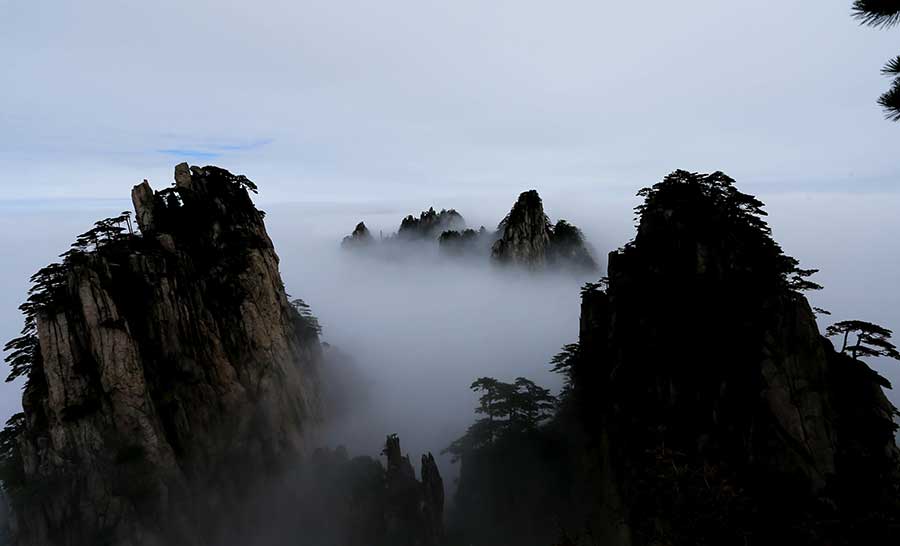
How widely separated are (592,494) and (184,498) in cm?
3819

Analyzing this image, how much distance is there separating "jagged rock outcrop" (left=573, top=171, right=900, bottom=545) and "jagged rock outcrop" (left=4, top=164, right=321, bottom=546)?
36805 millimetres

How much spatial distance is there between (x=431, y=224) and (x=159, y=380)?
154m

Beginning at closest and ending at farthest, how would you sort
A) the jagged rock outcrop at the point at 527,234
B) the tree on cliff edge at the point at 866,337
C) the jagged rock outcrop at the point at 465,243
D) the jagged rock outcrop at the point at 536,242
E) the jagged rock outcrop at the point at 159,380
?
the tree on cliff edge at the point at 866,337
the jagged rock outcrop at the point at 159,380
the jagged rock outcrop at the point at 527,234
the jagged rock outcrop at the point at 536,242
the jagged rock outcrop at the point at 465,243

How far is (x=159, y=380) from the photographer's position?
3809cm

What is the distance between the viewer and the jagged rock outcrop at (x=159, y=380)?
108 ft

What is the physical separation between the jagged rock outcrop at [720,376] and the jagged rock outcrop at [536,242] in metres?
66.3

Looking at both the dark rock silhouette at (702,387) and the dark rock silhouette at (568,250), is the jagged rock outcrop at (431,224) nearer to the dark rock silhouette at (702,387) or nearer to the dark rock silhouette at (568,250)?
the dark rock silhouette at (568,250)

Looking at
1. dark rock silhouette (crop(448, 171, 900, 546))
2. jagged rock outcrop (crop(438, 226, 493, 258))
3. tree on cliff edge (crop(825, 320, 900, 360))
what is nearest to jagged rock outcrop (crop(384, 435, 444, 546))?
dark rock silhouette (crop(448, 171, 900, 546))

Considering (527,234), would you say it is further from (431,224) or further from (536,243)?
(431,224)

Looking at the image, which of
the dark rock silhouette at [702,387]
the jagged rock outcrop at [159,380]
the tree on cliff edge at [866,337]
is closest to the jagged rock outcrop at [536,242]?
the dark rock silhouette at [702,387]

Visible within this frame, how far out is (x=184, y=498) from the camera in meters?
36.6

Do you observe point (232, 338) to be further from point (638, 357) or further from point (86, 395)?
point (638, 357)

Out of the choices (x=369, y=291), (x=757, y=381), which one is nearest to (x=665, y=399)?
(x=757, y=381)

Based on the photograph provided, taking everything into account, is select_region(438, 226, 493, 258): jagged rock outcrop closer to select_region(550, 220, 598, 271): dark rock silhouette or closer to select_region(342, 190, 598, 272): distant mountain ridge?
select_region(342, 190, 598, 272): distant mountain ridge
